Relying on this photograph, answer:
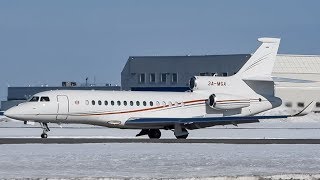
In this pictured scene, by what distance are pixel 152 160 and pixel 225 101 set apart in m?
24.5

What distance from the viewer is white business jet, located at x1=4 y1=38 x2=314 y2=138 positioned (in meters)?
51.5

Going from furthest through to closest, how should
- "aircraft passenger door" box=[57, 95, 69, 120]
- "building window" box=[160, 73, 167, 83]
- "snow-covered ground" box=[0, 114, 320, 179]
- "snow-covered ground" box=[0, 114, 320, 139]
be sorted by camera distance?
"building window" box=[160, 73, 167, 83] → "snow-covered ground" box=[0, 114, 320, 139] → "aircraft passenger door" box=[57, 95, 69, 120] → "snow-covered ground" box=[0, 114, 320, 179]

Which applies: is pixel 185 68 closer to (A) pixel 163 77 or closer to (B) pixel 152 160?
(A) pixel 163 77

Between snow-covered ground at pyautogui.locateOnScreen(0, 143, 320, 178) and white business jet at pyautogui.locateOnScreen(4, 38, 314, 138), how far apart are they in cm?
1241

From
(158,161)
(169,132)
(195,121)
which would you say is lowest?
(158,161)

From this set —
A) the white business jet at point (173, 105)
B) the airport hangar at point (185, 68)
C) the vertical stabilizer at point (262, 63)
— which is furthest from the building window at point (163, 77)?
the vertical stabilizer at point (262, 63)

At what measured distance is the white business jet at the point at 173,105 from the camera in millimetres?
51531

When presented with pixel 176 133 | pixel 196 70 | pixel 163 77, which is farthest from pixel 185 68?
pixel 176 133

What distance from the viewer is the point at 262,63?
185 ft

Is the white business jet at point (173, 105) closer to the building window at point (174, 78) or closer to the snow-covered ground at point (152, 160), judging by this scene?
the snow-covered ground at point (152, 160)

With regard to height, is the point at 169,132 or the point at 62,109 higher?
the point at 62,109

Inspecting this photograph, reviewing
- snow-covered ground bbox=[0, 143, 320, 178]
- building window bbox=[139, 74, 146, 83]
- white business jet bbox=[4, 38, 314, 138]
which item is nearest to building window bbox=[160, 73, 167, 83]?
building window bbox=[139, 74, 146, 83]

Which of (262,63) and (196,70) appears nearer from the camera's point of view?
(262,63)

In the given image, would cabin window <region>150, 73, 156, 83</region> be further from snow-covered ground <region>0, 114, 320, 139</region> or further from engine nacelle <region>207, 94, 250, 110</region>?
engine nacelle <region>207, 94, 250, 110</region>
